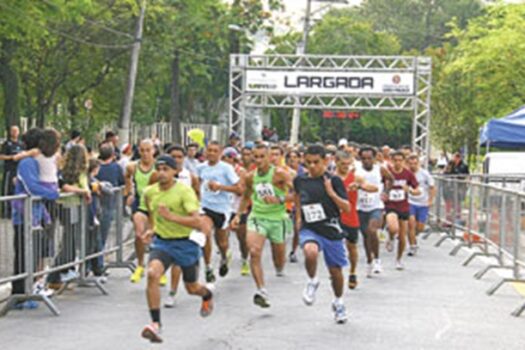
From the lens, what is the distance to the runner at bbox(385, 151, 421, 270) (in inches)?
632

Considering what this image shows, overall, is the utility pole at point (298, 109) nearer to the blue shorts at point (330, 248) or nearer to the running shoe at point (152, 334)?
the blue shorts at point (330, 248)

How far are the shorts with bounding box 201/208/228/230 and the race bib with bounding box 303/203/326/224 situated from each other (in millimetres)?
3610

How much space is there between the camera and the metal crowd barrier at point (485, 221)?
44.4ft

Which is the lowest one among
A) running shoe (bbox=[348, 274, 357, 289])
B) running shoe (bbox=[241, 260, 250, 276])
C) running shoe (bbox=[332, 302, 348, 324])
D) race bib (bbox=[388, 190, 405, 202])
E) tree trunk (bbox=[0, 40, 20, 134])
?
running shoe (bbox=[241, 260, 250, 276])

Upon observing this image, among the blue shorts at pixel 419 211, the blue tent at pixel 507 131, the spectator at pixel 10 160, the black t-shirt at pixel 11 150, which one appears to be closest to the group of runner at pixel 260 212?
the blue shorts at pixel 419 211

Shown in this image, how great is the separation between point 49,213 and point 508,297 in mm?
5433

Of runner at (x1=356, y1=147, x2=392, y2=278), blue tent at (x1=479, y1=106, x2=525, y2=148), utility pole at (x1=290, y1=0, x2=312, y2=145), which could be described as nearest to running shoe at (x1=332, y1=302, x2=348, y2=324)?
runner at (x1=356, y1=147, x2=392, y2=278)

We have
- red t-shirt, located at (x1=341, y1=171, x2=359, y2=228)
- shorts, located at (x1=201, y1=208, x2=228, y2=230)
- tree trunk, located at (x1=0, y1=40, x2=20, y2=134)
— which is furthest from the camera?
tree trunk, located at (x1=0, y1=40, x2=20, y2=134)

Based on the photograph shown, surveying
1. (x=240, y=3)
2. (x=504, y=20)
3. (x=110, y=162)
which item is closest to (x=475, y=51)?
(x=504, y=20)

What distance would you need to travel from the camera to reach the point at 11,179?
1967 cm

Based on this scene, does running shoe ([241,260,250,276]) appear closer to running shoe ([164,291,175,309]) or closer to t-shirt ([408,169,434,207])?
running shoe ([164,291,175,309])

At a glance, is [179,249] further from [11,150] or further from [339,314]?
→ [11,150]

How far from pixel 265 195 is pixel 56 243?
7.67ft

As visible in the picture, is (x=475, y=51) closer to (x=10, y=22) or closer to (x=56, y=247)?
(x=10, y=22)
